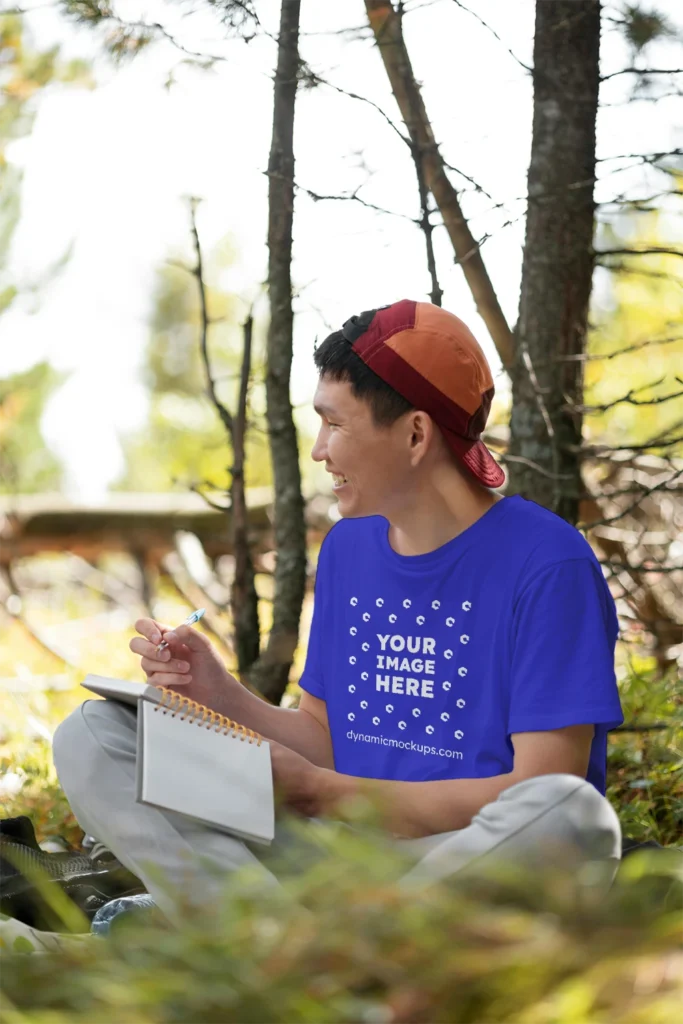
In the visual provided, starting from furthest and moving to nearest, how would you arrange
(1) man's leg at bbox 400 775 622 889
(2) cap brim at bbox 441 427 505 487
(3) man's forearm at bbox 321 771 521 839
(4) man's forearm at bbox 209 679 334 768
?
(4) man's forearm at bbox 209 679 334 768
(2) cap brim at bbox 441 427 505 487
(3) man's forearm at bbox 321 771 521 839
(1) man's leg at bbox 400 775 622 889

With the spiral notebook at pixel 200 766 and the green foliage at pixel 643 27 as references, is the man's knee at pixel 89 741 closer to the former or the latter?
the spiral notebook at pixel 200 766

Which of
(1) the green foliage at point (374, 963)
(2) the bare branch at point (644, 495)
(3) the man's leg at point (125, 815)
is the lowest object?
(3) the man's leg at point (125, 815)

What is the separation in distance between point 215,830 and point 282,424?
5.82ft

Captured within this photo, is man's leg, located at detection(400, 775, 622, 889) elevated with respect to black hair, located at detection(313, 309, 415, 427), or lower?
lower

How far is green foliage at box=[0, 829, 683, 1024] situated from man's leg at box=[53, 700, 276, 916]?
612mm

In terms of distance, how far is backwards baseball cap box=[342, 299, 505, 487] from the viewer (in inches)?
89.3

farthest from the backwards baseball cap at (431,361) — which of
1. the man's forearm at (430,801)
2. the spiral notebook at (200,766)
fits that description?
the spiral notebook at (200,766)

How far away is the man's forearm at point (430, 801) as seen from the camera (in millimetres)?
2053

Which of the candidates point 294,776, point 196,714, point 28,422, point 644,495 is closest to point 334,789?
point 294,776

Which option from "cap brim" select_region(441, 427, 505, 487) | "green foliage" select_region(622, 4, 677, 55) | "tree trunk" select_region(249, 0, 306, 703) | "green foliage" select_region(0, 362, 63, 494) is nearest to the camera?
"cap brim" select_region(441, 427, 505, 487)

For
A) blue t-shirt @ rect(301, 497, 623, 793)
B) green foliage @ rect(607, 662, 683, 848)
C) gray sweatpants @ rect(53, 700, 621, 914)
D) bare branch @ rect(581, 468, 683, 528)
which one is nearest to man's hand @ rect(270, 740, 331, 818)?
gray sweatpants @ rect(53, 700, 621, 914)

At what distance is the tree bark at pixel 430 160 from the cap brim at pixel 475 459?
119 cm

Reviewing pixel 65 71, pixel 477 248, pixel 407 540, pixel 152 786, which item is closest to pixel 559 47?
pixel 477 248

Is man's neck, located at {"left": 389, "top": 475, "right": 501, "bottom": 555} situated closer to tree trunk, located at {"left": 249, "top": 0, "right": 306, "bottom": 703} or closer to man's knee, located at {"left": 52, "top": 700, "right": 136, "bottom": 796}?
man's knee, located at {"left": 52, "top": 700, "right": 136, "bottom": 796}
